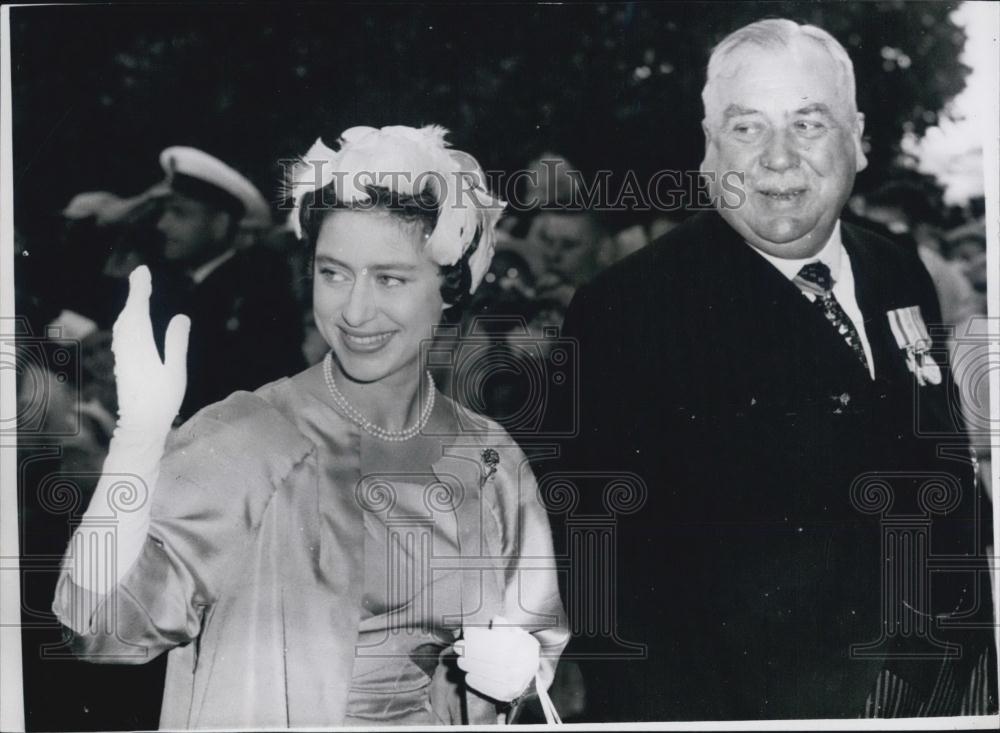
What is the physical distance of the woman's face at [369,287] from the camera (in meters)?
2.12

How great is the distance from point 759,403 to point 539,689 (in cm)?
77

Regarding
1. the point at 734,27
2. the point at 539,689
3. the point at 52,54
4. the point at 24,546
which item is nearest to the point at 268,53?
the point at 52,54

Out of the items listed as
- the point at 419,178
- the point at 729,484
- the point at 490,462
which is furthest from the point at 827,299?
the point at 419,178

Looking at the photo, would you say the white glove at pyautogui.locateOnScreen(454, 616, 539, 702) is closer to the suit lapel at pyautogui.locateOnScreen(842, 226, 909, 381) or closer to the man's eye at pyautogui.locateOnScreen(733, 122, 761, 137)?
the suit lapel at pyautogui.locateOnScreen(842, 226, 909, 381)

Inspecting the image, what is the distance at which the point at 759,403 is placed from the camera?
7.09 ft

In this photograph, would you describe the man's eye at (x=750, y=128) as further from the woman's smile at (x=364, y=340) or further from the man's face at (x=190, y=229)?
the man's face at (x=190, y=229)

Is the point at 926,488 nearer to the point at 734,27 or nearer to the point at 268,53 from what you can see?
the point at 734,27

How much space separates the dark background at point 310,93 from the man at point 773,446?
101 millimetres

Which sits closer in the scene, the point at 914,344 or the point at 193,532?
the point at 193,532

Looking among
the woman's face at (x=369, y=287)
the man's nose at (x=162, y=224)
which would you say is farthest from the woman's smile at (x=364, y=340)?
the man's nose at (x=162, y=224)

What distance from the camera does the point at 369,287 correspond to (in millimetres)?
2125

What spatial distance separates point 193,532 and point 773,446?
4.06 feet

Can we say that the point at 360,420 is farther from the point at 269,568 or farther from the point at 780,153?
the point at 780,153

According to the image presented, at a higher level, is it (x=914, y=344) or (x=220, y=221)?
(x=220, y=221)
